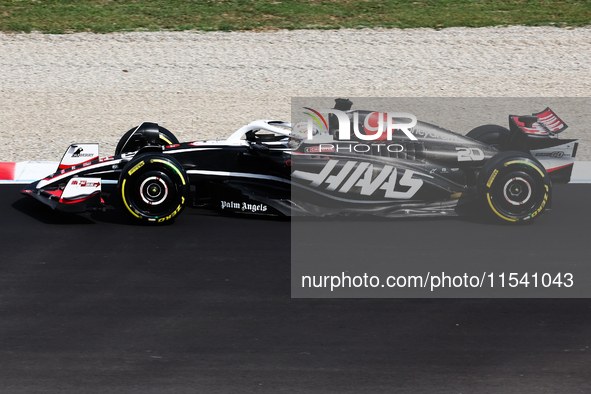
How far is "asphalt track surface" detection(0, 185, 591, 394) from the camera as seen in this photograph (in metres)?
4.61

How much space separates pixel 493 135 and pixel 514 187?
139 centimetres

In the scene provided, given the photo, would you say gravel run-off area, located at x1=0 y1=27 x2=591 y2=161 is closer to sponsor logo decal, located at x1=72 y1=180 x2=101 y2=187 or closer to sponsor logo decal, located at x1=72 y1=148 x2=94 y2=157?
sponsor logo decal, located at x1=72 y1=148 x2=94 y2=157

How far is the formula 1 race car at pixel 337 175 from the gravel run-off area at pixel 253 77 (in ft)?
12.6

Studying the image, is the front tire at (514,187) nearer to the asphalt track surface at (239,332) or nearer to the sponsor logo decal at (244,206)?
the asphalt track surface at (239,332)

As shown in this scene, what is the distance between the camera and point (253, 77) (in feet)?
52.3

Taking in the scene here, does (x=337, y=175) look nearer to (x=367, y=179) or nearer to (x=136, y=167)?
(x=367, y=179)

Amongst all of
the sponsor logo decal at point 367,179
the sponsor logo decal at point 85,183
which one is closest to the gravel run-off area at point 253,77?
the sponsor logo decal at point 85,183

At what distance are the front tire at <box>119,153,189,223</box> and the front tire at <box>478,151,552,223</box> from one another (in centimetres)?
321

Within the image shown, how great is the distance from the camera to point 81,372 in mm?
4676

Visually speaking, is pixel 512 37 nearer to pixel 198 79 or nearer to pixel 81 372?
pixel 198 79

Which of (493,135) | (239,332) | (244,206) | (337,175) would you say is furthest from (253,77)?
(239,332)

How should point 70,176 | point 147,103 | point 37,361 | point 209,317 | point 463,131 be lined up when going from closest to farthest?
point 37,361, point 209,317, point 70,176, point 463,131, point 147,103

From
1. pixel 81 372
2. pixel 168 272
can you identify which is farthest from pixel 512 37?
pixel 81 372

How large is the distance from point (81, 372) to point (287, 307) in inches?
67.9
